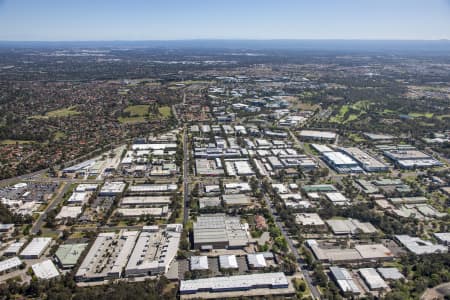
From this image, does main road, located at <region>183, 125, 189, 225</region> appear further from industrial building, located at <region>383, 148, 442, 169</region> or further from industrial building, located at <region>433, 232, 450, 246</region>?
industrial building, located at <region>383, 148, 442, 169</region>

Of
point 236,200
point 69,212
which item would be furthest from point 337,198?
point 69,212

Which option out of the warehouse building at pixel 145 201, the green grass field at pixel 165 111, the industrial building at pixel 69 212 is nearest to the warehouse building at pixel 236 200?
the warehouse building at pixel 145 201

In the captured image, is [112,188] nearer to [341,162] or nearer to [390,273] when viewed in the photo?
[390,273]

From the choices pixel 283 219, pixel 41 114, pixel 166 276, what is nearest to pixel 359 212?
pixel 283 219

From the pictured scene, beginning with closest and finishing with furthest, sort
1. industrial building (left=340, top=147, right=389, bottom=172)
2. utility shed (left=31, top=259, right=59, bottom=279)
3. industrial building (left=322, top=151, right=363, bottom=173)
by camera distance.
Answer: utility shed (left=31, top=259, right=59, bottom=279)
industrial building (left=322, top=151, right=363, bottom=173)
industrial building (left=340, top=147, right=389, bottom=172)

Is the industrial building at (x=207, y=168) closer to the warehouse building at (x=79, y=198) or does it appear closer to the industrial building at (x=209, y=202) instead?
the industrial building at (x=209, y=202)

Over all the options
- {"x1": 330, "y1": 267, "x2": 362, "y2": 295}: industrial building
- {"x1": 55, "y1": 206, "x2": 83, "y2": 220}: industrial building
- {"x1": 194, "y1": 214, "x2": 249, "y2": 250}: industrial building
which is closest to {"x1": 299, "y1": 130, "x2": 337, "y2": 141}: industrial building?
{"x1": 194, "y1": 214, "x2": 249, "y2": 250}: industrial building
